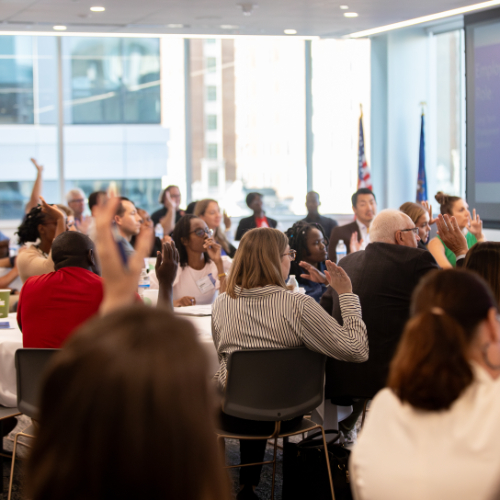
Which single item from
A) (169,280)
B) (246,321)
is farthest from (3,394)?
(246,321)

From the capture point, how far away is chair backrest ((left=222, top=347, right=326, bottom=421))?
2.65 metres

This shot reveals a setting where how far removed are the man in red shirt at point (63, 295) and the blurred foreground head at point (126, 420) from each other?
2189 millimetres

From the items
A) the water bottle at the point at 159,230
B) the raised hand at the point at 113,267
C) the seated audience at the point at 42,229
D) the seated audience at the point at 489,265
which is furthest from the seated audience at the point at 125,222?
the raised hand at the point at 113,267

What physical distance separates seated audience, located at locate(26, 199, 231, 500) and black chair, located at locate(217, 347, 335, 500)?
1952mm

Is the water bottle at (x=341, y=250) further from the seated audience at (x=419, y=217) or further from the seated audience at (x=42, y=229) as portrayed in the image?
the seated audience at (x=42, y=229)

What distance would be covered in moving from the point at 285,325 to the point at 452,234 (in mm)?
1142

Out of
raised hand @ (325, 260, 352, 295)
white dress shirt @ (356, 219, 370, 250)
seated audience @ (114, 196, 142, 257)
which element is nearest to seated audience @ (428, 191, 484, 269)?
white dress shirt @ (356, 219, 370, 250)

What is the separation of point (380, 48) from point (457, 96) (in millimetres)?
1377

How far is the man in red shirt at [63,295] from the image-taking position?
9.18ft

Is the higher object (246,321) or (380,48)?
(380,48)

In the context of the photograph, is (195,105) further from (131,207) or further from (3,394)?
(3,394)

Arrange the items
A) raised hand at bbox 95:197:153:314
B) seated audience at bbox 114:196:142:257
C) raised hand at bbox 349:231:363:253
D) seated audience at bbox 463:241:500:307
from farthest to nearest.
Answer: raised hand at bbox 349:231:363:253, seated audience at bbox 114:196:142:257, seated audience at bbox 463:241:500:307, raised hand at bbox 95:197:153:314

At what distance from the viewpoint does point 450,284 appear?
136cm

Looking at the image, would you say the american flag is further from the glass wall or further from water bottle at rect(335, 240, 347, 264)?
water bottle at rect(335, 240, 347, 264)
